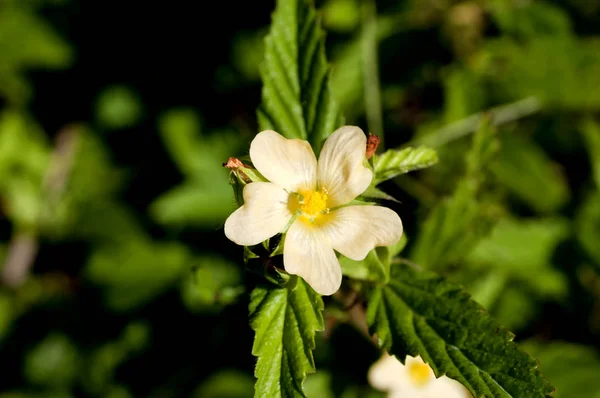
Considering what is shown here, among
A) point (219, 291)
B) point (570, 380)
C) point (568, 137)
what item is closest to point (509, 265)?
point (570, 380)

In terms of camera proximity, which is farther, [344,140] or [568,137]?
[568,137]

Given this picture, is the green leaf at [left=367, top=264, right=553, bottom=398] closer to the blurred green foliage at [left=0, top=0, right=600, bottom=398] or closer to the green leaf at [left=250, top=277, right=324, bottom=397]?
the green leaf at [left=250, top=277, right=324, bottom=397]

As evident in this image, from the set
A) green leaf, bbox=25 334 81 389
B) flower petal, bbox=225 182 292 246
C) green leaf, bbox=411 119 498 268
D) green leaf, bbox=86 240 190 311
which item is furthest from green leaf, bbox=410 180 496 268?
green leaf, bbox=25 334 81 389

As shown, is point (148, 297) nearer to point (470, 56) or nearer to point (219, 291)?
point (219, 291)

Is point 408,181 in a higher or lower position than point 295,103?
lower

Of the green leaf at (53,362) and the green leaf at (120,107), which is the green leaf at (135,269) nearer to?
the green leaf at (53,362)

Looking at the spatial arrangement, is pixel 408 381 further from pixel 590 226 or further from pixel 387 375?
pixel 590 226
